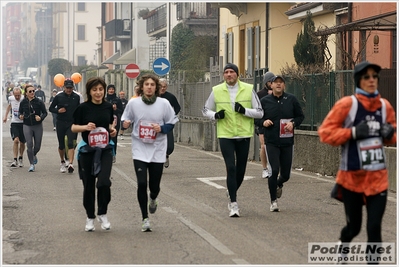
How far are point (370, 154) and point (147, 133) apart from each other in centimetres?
354

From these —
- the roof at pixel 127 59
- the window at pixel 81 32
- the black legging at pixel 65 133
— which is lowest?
the black legging at pixel 65 133

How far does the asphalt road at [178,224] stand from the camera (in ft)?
30.3

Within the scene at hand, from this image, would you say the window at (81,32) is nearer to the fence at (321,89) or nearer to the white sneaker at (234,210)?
the fence at (321,89)

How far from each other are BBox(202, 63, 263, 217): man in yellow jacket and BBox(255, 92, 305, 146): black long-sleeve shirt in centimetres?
37

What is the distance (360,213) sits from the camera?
789 centimetres

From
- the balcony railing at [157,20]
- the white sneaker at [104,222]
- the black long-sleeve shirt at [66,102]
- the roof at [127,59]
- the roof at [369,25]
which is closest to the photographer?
the white sneaker at [104,222]

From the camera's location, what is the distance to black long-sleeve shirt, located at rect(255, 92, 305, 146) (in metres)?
12.6

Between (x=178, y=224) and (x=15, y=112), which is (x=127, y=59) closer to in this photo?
(x=15, y=112)

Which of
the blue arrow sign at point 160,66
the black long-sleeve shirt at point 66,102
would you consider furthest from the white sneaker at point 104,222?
the blue arrow sign at point 160,66

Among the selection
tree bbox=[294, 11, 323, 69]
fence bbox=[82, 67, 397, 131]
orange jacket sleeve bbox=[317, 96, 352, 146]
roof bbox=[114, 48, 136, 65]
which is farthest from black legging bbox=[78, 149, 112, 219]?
roof bbox=[114, 48, 136, 65]

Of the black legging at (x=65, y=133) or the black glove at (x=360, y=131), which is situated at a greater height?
the black glove at (x=360, y=131)

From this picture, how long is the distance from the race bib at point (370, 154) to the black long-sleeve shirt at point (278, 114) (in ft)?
15.6

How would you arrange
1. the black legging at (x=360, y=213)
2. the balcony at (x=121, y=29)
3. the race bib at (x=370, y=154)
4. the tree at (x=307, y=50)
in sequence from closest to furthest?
the black legging at (x=360, y=213) → the race bib at (x=370, y=154) → the tree at (x=307, y=50) → the balcony at (x=121, y=29)

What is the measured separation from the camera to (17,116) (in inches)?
814
